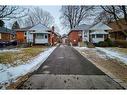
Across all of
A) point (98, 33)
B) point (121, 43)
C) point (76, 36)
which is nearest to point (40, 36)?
point (76, 36)

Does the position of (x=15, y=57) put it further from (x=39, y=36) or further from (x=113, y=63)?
(x=39, y=36)

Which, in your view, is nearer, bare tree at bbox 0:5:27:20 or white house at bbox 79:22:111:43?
bare tree at bbox 0:5:27:20

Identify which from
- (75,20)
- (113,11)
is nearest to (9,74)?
(113,11)

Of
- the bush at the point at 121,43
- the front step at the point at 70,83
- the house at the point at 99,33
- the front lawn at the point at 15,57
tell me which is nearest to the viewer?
the front step at the point at 70,83

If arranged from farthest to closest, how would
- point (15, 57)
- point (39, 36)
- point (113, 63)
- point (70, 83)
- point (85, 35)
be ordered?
point (85, 35) → point (39, 36) → point (15, 57) → point (113, 63) → point (70, 83)

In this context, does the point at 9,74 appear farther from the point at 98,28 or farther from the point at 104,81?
the point at 98,28

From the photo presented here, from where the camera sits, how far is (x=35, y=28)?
38000 millimetres

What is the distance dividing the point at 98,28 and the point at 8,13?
2605 centimetres

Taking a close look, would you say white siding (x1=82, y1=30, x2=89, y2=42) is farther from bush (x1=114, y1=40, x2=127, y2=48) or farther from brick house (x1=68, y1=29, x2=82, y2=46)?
bush (x1=114, y1=40, x2=127, y2=48)

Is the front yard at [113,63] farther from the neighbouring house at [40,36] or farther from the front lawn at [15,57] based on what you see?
the neighbouring house at [40,36]

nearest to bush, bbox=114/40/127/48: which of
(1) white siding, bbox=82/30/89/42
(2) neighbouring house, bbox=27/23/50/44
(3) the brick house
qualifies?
(1) white siding, bbox=82/30/89/42

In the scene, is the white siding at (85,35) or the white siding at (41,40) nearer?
the white siding at (41,40)

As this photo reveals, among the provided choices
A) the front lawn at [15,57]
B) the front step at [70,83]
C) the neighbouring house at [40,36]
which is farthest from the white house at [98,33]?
the front step at [70,83]

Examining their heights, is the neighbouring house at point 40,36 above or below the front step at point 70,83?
above
